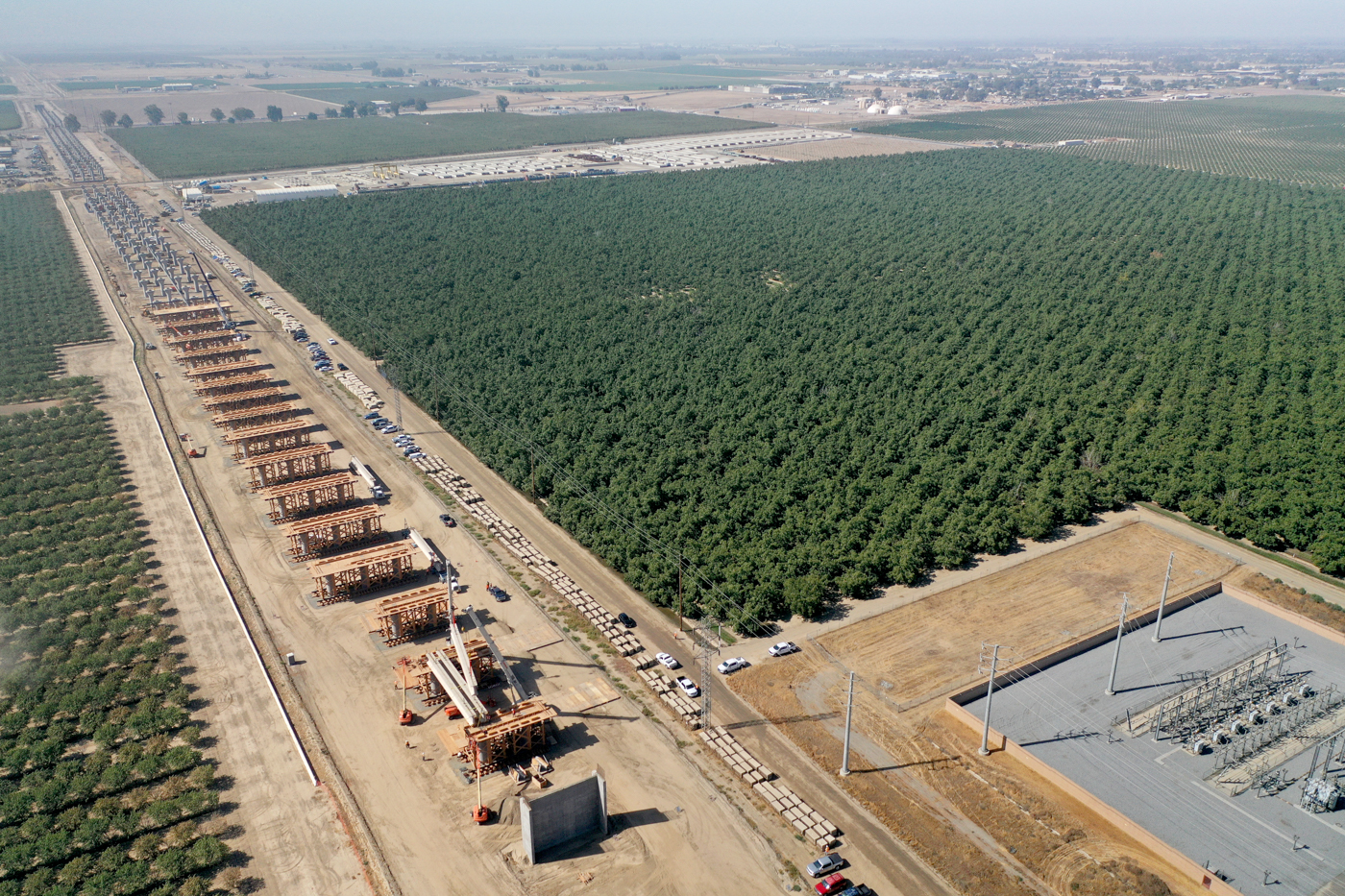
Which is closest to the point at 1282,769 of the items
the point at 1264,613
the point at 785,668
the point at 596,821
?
the point at 1264,613

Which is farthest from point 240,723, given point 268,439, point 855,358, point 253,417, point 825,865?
point 855,358

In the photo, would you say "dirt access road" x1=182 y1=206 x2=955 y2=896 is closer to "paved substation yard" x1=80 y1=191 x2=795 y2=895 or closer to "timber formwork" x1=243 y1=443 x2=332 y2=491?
"paved substation yard" x1=80 y1=191 x2=795 y2=895

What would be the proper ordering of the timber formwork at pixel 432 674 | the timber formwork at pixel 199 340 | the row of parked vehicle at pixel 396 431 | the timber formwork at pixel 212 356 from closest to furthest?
the timber formwork at pixel 432 674
the row of parked vehicle at pixel 396 431
the timber formwork at pixel 212 356
the timber formwork at pixel 199 340

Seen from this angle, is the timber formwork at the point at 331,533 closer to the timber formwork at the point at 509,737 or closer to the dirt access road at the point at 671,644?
the dirt access road at the point at 671,644

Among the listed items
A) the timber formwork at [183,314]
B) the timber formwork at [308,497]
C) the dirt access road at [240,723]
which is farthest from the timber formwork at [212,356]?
the timber formwork at [308,497]

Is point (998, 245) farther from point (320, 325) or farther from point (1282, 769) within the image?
point (1282, 769)

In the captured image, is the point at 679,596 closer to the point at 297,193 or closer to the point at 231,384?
the point at 231,384

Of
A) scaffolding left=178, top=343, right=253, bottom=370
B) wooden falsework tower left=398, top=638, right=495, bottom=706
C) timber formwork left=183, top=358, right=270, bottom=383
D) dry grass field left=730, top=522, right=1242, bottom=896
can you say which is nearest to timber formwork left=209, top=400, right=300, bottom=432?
timber formwork left=183, top=358, right=270, bottom=383
